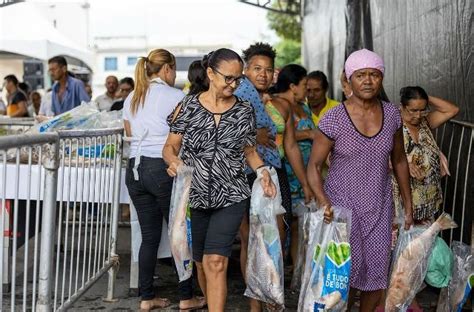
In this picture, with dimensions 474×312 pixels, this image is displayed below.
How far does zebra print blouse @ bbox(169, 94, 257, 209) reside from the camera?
4.72 m

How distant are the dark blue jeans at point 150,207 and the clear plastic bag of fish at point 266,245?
89 cm

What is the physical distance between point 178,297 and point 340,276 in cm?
196

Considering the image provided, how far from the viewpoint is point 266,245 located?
4.89m

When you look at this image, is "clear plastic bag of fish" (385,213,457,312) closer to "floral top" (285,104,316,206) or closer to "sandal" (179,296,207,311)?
"sandal" (179,296,207,311)

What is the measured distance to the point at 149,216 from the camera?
578 cm

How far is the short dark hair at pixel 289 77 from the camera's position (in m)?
6.60

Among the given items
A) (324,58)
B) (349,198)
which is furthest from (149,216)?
(324,58)

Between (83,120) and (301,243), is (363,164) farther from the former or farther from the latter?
(83,120)

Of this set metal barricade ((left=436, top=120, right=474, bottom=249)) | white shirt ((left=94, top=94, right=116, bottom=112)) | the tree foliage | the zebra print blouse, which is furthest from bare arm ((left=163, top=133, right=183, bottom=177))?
the tree foliage

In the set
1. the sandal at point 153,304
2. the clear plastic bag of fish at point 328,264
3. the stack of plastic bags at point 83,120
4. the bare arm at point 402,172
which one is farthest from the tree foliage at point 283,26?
the clear plastic bag of fish at point 328,264

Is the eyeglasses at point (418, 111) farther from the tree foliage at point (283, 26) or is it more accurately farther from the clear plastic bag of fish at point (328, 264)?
the tree foliage at point (283, 26)

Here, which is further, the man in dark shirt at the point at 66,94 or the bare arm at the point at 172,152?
the man in dark shirt at the point at 66,94

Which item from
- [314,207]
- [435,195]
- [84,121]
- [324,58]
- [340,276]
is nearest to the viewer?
[340,276]

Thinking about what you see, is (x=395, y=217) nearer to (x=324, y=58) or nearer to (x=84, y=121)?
(x=84, y=121)
